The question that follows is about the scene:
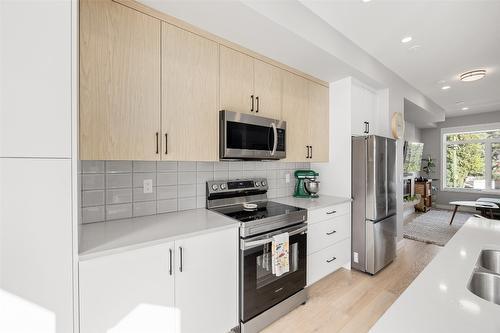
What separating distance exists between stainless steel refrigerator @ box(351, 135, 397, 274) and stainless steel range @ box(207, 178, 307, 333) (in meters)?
1.02

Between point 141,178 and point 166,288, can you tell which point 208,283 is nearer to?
point 166,288

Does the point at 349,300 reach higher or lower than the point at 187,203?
lower

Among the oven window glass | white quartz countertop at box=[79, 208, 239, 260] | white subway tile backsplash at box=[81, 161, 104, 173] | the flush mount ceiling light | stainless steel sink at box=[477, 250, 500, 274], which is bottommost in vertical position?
the oven window glass

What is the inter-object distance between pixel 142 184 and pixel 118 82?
77 cm

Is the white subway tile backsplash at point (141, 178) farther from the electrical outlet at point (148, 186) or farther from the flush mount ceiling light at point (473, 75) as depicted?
the flush mount ceiling light at point (473, 75)

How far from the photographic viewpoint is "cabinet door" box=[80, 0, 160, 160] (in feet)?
4.47

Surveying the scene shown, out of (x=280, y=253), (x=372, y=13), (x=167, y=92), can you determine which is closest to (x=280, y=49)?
(x=372, y=13)

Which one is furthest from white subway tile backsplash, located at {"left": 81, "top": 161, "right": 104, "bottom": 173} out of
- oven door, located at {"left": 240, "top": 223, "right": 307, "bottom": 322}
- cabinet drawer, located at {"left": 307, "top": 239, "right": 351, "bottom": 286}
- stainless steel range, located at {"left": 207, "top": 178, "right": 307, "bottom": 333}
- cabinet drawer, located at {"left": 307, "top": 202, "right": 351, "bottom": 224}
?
cabinet drawer, located at {"left": 307, "top": 239, "right": 351, "bottom": 286}

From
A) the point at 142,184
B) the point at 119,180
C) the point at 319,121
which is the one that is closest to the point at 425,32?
the point at 319,121

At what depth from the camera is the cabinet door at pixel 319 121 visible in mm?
2787

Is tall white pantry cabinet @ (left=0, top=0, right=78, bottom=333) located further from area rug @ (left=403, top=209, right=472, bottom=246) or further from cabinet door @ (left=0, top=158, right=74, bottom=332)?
area rug @ (left=403, top=209, right=472, bottom=246)

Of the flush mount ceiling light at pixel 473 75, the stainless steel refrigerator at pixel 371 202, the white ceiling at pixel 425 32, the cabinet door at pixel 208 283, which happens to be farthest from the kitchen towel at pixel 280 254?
the flush mount ceiling light at pixel 473 75

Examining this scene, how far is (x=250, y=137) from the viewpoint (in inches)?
80.3

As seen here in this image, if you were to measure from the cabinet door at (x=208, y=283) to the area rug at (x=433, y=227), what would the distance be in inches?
150
